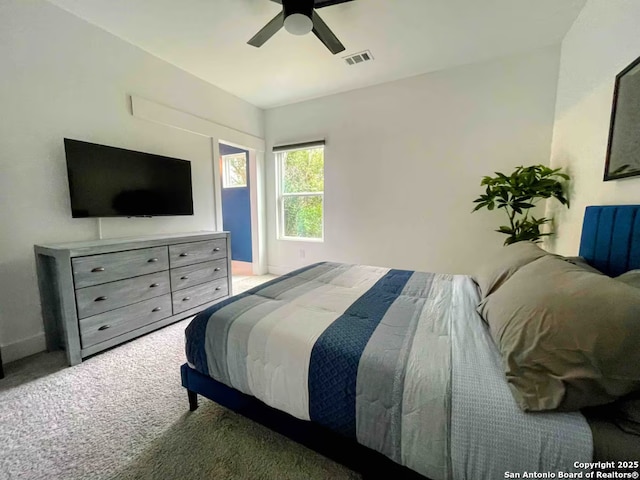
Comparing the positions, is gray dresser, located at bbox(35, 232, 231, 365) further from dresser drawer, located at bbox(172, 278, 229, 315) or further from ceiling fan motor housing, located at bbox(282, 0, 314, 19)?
ceiling fan motor housing, located at bbox(282, 0, 314, 19)

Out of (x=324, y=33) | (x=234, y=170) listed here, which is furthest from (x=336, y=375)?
(x=234, y=170)

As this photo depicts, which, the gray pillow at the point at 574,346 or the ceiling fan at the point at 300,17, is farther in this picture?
the ceiling fan at the point at 300,17

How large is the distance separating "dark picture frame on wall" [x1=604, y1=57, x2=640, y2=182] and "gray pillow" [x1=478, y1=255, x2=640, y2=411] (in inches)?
40.0

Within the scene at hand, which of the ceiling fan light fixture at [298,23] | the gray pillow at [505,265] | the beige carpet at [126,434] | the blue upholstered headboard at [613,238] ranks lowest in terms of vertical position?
the beige carpet at [126,434]

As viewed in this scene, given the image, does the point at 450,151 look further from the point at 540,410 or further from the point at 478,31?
the point at 540,410

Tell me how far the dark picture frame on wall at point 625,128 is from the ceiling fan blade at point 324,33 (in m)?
1.83

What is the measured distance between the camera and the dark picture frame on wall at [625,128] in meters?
1.34

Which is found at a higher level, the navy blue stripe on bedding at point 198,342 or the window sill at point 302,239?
the window sill at point 302,239

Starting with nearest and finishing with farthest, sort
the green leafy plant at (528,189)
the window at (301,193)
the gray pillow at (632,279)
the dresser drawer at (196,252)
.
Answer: the gray pillow at (632,279) < the green leafy plant at (528,189) < the dresser drawer at (196,252) < the window at (301,193)

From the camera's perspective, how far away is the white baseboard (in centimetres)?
188

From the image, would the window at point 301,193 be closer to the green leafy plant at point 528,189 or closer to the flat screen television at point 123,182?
the flat screen television at point 123,182

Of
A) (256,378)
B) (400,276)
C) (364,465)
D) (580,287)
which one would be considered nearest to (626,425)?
(580,287)

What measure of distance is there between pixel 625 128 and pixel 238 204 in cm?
474

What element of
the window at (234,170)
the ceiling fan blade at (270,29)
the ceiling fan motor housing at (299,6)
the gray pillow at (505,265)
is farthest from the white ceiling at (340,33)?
the gray pillow at (505,265)
